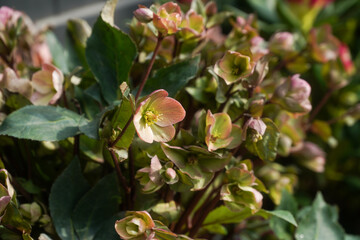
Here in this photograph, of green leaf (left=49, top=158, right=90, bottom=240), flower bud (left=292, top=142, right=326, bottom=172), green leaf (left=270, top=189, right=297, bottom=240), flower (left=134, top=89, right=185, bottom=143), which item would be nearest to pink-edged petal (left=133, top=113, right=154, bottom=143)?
flower (left=134, top=89, right=185, bottom=143)

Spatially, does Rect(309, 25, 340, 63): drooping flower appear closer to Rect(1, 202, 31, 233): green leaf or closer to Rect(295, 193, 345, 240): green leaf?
Rect(295, 193, 345, 240): green leaf

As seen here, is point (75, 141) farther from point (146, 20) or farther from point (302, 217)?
point (302, 217)

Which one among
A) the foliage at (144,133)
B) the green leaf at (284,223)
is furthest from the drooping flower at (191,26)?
the green leaf at (284,223)

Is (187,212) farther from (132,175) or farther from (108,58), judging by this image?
(108,58)

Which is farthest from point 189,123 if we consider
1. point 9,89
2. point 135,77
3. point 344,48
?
point 344,48

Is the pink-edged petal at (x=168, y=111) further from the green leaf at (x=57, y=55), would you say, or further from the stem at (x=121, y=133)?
the green leaf at (x=57, y=55)

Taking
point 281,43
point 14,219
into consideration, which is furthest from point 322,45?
point 14,219

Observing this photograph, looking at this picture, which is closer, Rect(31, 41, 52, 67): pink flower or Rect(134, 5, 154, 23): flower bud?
Rect(134, 5, 154, 23): flower bud

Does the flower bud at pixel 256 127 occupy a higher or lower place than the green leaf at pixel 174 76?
lower
